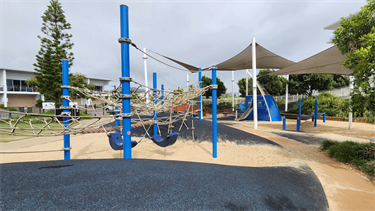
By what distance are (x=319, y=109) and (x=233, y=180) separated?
41.8 ft

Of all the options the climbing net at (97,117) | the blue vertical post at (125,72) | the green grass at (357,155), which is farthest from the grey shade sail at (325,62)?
the blue vertical post at (125,72)

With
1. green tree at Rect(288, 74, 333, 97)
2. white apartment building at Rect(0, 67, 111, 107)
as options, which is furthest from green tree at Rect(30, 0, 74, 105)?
green tree at Rect(288, 74, 333, 97)

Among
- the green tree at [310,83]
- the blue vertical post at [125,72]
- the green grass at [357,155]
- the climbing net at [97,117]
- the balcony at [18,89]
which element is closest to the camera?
the climbing net at [97,117]

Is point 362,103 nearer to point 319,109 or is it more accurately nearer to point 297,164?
point 297,164

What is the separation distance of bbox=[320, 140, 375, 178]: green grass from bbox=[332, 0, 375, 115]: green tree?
970 mm

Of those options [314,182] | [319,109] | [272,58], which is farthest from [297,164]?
[319,109]

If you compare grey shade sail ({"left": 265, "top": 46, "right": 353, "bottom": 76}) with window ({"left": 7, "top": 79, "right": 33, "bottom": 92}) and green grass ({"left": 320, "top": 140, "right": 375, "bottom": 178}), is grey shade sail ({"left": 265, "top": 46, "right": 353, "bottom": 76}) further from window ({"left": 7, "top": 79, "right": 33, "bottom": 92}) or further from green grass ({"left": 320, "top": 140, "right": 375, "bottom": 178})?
window ({"left": 7, "top": 79, "right": 33, "bottom": 92})

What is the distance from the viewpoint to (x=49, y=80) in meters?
10.7

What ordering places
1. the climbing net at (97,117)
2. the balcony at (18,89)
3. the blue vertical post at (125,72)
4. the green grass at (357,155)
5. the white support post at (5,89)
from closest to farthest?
the climbing net at (97,117) → the blue vertical post at (125,72) → the green grass at (357,155) → the white support post at (5,89) → the balcony at (18,89)

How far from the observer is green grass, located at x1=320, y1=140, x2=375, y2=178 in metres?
2.91

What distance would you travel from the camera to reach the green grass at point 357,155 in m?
2.91

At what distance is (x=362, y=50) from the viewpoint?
256 centimetres

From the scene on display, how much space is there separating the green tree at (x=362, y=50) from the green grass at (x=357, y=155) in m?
0.97

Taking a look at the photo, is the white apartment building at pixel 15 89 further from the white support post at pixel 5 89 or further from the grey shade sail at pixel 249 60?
the grey shade sail at pixel 249 60
